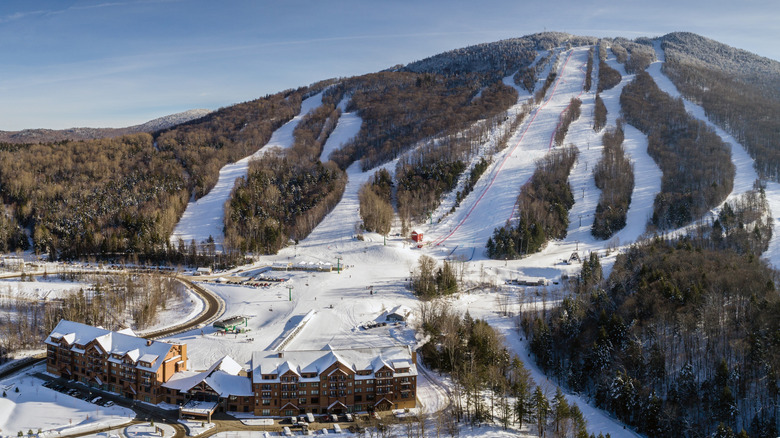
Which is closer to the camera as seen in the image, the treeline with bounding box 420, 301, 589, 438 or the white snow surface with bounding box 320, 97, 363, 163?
the treeline with bounding box 420, 301, 589, 438

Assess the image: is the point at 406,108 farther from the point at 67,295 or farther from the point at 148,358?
the point at 148,358

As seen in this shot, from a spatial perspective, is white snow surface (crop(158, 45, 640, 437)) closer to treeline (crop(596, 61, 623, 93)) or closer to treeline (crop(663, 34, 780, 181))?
treeline (crop(663, 34, 780, 181))

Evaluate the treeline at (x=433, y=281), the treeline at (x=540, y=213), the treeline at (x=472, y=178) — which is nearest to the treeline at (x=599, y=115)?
the treeline at (x=540, y=213)

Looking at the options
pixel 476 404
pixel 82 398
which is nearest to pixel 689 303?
pixel 476 404

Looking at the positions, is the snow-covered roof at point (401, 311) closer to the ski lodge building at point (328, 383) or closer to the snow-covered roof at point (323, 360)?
the snow-covered roof at point (323, 360)

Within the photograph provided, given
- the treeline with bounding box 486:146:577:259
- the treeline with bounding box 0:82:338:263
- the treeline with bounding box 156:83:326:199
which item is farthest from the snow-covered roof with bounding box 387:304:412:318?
the treeline with bounding box 156:83:326:199

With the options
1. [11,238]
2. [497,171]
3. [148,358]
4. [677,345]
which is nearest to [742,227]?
[677,345]
